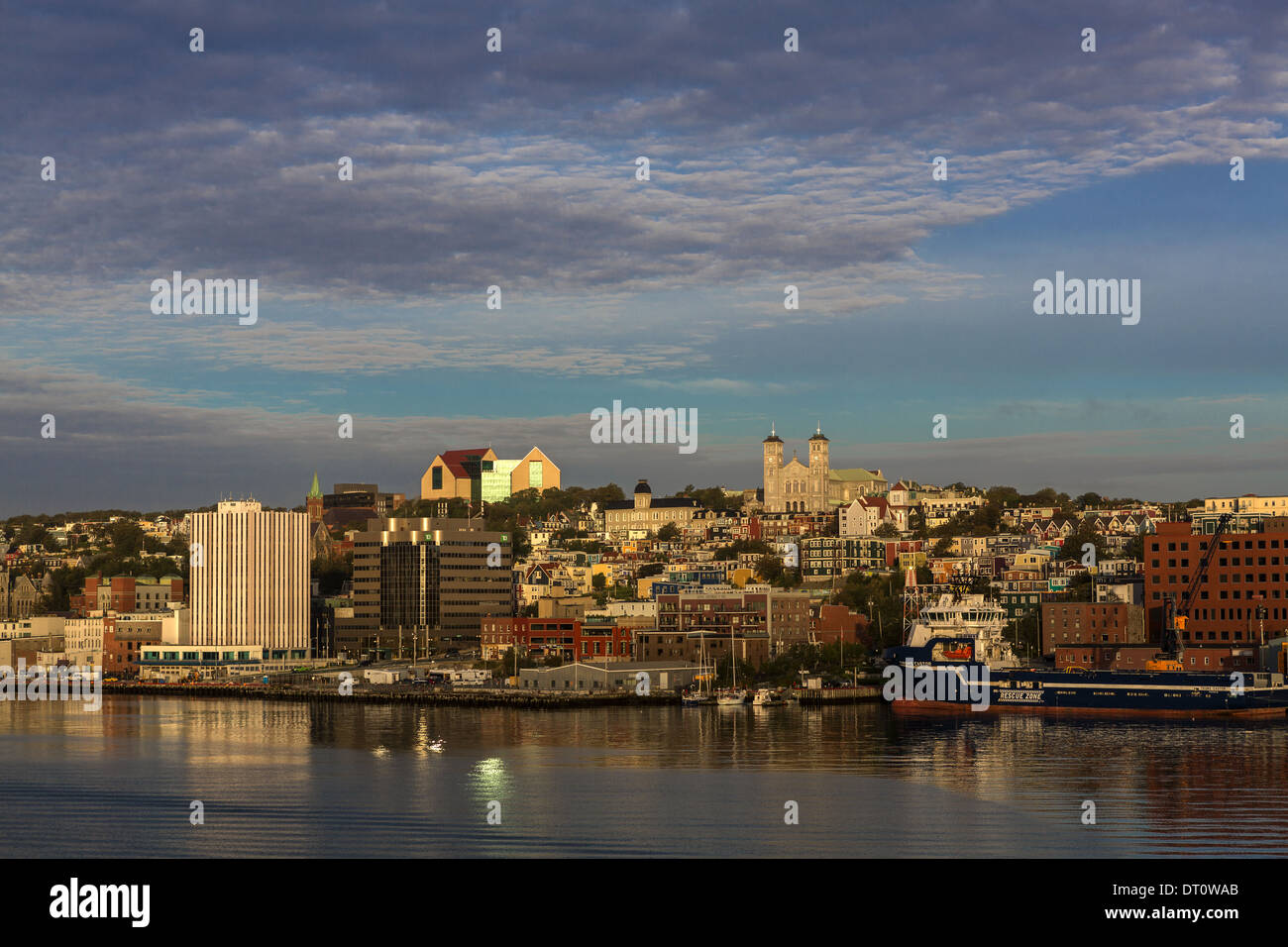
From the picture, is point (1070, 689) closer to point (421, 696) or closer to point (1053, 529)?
point (421, 696)

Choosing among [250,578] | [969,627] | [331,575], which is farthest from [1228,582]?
[331,575]

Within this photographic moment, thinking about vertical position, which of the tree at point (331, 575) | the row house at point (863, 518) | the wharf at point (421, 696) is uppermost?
the row house at point (863, 518)

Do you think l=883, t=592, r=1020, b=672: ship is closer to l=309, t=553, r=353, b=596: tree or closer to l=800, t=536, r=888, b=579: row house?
l=800, t=536, r=888, b=579: row house

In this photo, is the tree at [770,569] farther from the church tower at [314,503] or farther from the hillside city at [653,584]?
the church tower at [314,503]

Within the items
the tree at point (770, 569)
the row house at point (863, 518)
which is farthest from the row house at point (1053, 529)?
the tree at point (770, 569)
